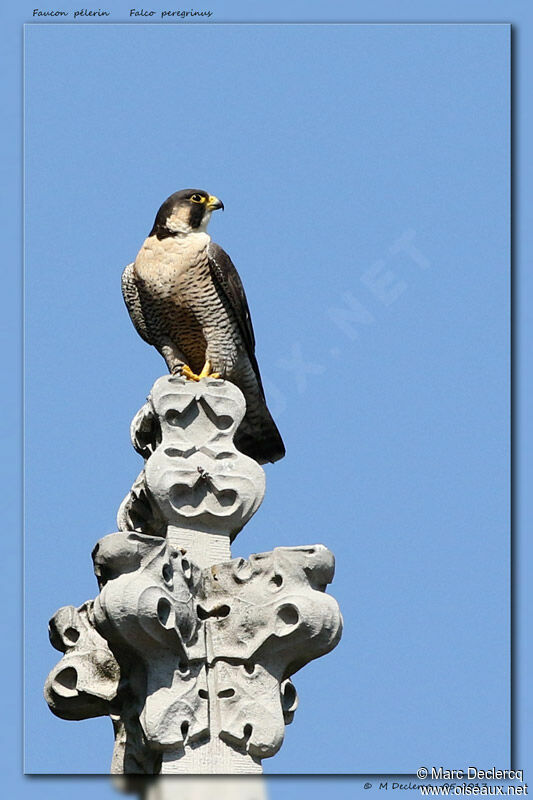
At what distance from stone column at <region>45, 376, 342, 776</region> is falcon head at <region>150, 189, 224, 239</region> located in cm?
209

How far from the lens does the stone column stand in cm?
902

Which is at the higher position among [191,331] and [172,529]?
[191,331]

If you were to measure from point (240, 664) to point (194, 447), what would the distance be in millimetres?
1329

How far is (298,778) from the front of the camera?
8.68m

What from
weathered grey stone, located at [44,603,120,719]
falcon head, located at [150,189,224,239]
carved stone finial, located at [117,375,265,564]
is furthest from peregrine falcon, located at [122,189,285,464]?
weathered grey stone, located at [44,603,120,719]

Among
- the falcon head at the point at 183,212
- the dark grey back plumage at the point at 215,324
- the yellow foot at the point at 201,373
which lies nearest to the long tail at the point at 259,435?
the dark grey back plumage at the point at 215,324

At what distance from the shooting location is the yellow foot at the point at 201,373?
11492 millimetres

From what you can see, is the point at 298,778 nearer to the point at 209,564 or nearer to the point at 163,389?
the point at 209,564

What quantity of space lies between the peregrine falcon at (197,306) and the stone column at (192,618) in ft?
4.69

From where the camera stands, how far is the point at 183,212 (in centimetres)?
1216

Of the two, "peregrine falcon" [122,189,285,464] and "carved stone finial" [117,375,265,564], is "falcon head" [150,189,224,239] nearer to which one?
"peregrine falcon" [122,189,285,464]

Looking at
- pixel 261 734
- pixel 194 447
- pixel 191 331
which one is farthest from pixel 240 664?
pixel 191 331

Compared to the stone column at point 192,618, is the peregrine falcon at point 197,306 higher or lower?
higher

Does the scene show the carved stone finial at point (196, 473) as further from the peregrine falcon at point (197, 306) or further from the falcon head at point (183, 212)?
the falcon head at point (183, 212)
